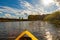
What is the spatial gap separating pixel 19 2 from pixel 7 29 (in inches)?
30.2

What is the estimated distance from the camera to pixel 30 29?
465cm

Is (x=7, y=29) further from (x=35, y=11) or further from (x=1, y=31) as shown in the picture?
(x=35, y=11)

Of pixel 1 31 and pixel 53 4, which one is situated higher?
pixel 53 4

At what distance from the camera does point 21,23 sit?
4.64 metres

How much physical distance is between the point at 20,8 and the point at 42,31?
2.70 ft

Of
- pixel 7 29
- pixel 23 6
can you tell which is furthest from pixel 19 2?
pixel 7 29

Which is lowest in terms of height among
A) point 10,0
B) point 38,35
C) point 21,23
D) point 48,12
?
point 38,35

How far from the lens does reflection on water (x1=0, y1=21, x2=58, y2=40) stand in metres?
4.59

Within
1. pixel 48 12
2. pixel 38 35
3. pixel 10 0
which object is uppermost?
pixel 10 0

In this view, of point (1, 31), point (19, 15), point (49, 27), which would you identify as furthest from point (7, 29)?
point (49, 27)

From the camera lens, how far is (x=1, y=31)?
4.71 meters

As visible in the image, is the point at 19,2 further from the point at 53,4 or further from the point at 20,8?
the point at 53,4

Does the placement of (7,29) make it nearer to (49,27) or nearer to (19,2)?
(19,2)

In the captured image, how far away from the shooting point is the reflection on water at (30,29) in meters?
4.59
